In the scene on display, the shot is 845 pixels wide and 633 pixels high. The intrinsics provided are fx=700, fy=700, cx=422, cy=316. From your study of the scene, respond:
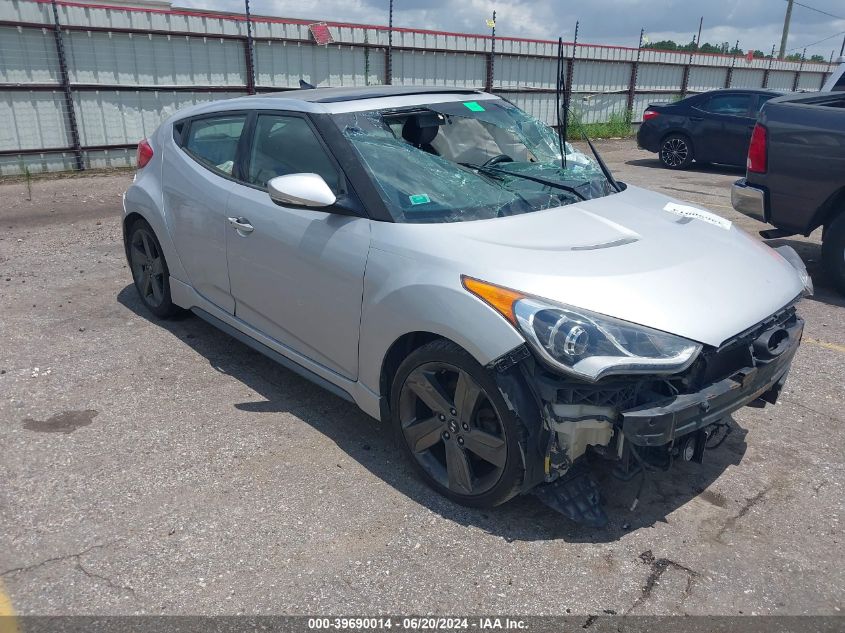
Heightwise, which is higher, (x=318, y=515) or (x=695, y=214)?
(x=695, y=214)

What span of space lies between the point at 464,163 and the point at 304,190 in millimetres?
918

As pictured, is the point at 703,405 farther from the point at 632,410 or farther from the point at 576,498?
the point at 576,498

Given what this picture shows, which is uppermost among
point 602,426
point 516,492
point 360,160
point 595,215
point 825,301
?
point 360,160

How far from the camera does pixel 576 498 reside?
117 inches

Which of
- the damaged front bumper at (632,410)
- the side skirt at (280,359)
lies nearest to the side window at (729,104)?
the damaged front bumper at (632,410)

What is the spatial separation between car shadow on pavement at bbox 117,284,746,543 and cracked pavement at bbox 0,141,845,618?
0.01 m

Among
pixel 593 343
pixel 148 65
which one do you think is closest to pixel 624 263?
pixel 593 343

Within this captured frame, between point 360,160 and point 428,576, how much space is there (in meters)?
1.92

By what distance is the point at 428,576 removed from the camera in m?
2.70

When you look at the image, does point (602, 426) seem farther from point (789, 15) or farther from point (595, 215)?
point (789, 15)

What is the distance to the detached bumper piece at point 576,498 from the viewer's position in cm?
290

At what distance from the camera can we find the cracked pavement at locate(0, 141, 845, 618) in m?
2.61

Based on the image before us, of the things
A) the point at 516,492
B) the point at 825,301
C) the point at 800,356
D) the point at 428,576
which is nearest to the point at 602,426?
the point at 516,492

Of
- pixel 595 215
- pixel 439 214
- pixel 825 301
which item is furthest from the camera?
pixel 825 301
